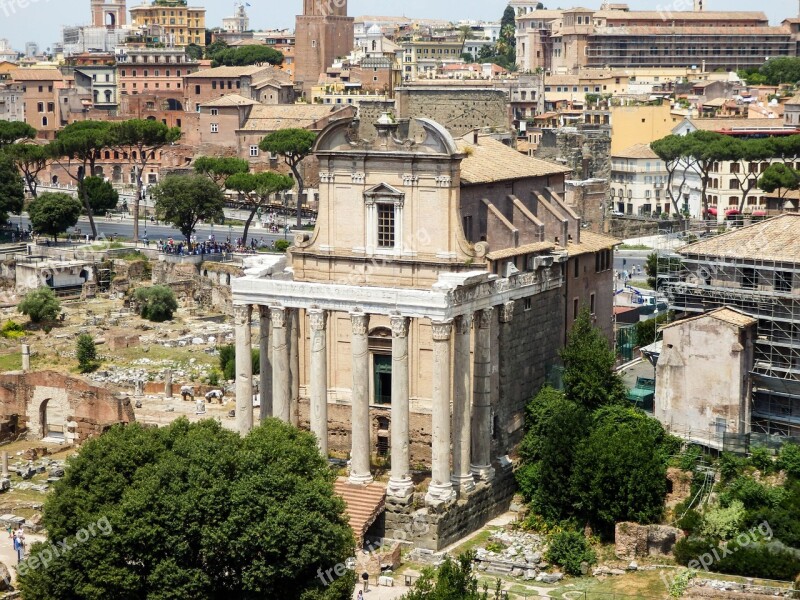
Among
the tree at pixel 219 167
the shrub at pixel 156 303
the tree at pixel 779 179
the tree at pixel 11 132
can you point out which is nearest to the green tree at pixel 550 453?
the shrub at pixel 156 303

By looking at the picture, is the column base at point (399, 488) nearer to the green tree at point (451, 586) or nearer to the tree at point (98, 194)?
the green tree at point (451, 586)

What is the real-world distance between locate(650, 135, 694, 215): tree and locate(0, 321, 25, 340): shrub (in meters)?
52.4

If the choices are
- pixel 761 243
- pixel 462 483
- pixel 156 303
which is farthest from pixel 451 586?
pixel 156 303

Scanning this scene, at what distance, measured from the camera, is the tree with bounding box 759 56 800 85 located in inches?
6964

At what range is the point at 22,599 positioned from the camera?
4178 cm

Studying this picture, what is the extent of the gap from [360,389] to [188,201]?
173 feet

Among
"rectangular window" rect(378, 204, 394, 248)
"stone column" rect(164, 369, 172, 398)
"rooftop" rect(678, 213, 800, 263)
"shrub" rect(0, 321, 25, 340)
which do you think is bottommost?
"shrub" rect(0, 321, 25, 340)

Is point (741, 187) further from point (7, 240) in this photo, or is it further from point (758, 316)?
point (758, 316)

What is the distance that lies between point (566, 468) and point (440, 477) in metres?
3.61

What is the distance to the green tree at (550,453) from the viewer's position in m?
47.5

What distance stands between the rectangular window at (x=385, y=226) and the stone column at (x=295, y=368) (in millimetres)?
3552

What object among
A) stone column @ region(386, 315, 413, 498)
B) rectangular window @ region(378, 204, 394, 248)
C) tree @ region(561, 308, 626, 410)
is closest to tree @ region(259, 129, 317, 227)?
tree @ region(561, 308, 626, 410)

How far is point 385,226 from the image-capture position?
49562 millimetres

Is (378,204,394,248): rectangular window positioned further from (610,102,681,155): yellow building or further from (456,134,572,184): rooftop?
(610,102,681,155): yellow building
